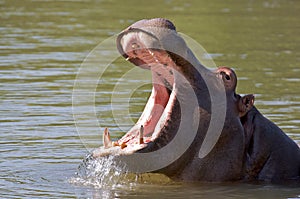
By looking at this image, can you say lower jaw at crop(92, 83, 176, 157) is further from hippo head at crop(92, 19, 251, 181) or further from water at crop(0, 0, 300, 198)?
water at crop(0, 0, 300, 198)

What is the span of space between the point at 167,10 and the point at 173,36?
46.9 ft

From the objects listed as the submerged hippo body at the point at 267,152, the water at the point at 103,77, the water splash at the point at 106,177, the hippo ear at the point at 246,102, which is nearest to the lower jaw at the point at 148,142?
the water splash at the point at 106,177

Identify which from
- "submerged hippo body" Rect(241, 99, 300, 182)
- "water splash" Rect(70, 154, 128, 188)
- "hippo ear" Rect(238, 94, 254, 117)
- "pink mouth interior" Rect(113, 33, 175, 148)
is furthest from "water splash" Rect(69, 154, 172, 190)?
"hippo ear" Rect(238, 94, 254, 117)

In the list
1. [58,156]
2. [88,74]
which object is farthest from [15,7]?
[58,156]

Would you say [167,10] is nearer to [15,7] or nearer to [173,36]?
[15,7]

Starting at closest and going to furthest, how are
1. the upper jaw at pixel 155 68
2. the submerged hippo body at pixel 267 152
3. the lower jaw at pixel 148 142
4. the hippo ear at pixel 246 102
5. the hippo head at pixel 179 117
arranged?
1. the upper jaw at pixel 155 68
2. the hippo head at pixel 179 117
3. the lower jaw at pixel 148 142
4. the hippo ear at pixel 246 102
5. the submerged hippo body at pixel 267 152

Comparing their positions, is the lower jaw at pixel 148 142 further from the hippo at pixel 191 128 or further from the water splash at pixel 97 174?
the water splash at pixel 97 174

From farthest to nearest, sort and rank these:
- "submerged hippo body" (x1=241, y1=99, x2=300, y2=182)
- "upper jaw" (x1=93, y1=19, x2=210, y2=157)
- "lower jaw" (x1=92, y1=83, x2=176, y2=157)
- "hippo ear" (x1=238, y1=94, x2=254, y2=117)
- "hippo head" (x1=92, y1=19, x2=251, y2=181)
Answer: "submerged hippo body" (x1=241, y1=99, x2=300, y2=182) < "hippo ear" (x1=238, y1=94, x2=254, y2=117) < "lower jaw" (x1=92, y1=83, x2=176, y2=157) < "hippo head" (x1=92, y1=19, x2=251, y2=181) < "upper jaw" (x1=93, y1=19, x2=210, y2=157)

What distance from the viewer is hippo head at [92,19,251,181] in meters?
7.34

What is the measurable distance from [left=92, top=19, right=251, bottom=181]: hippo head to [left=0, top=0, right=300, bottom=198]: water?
259mm

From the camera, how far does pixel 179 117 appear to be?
7570mm

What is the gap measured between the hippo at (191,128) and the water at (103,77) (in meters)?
0.20

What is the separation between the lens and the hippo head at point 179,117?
24.1 feet

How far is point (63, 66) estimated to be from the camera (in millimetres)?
14344
